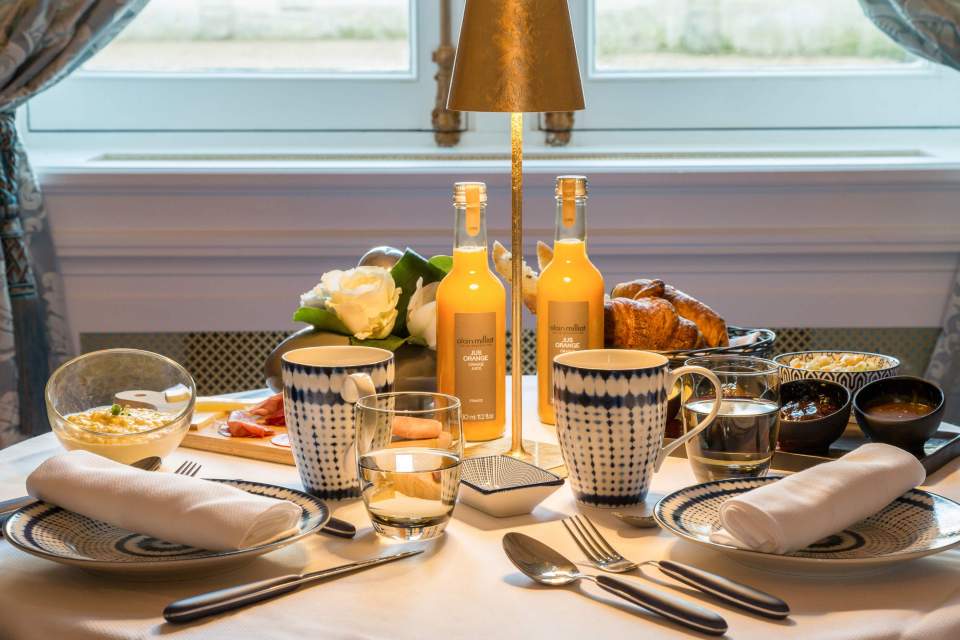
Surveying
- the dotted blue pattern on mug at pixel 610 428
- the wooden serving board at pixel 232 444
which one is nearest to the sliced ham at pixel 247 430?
the wooden serving board at pixel 232 444

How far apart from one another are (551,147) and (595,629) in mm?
1823

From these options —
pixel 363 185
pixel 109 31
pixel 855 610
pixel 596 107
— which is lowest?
pixel 855 610

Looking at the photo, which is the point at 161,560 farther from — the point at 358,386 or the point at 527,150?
the point at 527,150

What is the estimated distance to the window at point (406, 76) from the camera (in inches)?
95.0

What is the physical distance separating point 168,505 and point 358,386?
0.19 m

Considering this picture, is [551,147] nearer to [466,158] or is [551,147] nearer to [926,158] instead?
[466,158]

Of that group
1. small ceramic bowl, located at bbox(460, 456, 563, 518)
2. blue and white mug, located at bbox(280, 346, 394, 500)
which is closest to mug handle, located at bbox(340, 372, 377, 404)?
blue and white mug, located at bbox(280, 346, 394, 500)

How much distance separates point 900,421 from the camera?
100 centimetres

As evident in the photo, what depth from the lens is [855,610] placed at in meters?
0.70

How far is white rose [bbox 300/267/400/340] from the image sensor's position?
116 cm

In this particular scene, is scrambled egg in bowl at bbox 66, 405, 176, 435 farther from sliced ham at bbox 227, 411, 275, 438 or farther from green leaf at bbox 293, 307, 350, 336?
green leaf at bbox 293, 307, 350, 336

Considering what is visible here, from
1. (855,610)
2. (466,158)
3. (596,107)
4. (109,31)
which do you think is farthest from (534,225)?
(855,610)

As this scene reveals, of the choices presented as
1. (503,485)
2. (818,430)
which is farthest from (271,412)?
(818,430)

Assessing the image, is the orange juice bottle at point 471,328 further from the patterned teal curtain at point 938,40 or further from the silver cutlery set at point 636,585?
the patterned teal curtain at point 938,40
